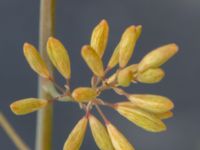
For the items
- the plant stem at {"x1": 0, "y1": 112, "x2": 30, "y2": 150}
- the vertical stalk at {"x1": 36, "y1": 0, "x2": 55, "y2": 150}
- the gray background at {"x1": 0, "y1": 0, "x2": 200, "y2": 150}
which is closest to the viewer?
the vertical stalk at {"x1": 36, "y1": 0, "x2": 55, "y2": 150}

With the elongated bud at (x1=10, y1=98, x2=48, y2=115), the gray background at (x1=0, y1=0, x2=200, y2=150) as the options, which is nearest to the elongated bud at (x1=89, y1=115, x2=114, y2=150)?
the elongated bud at (x1=10, y1=98, x2=48, y2=115)

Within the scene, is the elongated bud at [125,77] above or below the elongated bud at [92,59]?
below

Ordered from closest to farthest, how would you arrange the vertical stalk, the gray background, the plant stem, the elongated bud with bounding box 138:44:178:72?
the elongated bud with bounding box 138:44:178:72
the vertical stalk
the plant stem
the gray background

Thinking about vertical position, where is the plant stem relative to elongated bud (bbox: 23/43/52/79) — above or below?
below

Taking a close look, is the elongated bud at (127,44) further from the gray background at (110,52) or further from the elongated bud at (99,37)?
the gray background at (110,52)

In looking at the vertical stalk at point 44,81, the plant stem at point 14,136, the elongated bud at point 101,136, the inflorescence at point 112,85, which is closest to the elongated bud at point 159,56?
the inflorescence at point 112,85

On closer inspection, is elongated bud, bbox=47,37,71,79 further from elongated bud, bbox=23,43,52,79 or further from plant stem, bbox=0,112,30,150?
plant stem, bbox=0,112,30,150

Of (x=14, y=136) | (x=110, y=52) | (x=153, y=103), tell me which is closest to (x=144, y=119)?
(x=153, y=103)
